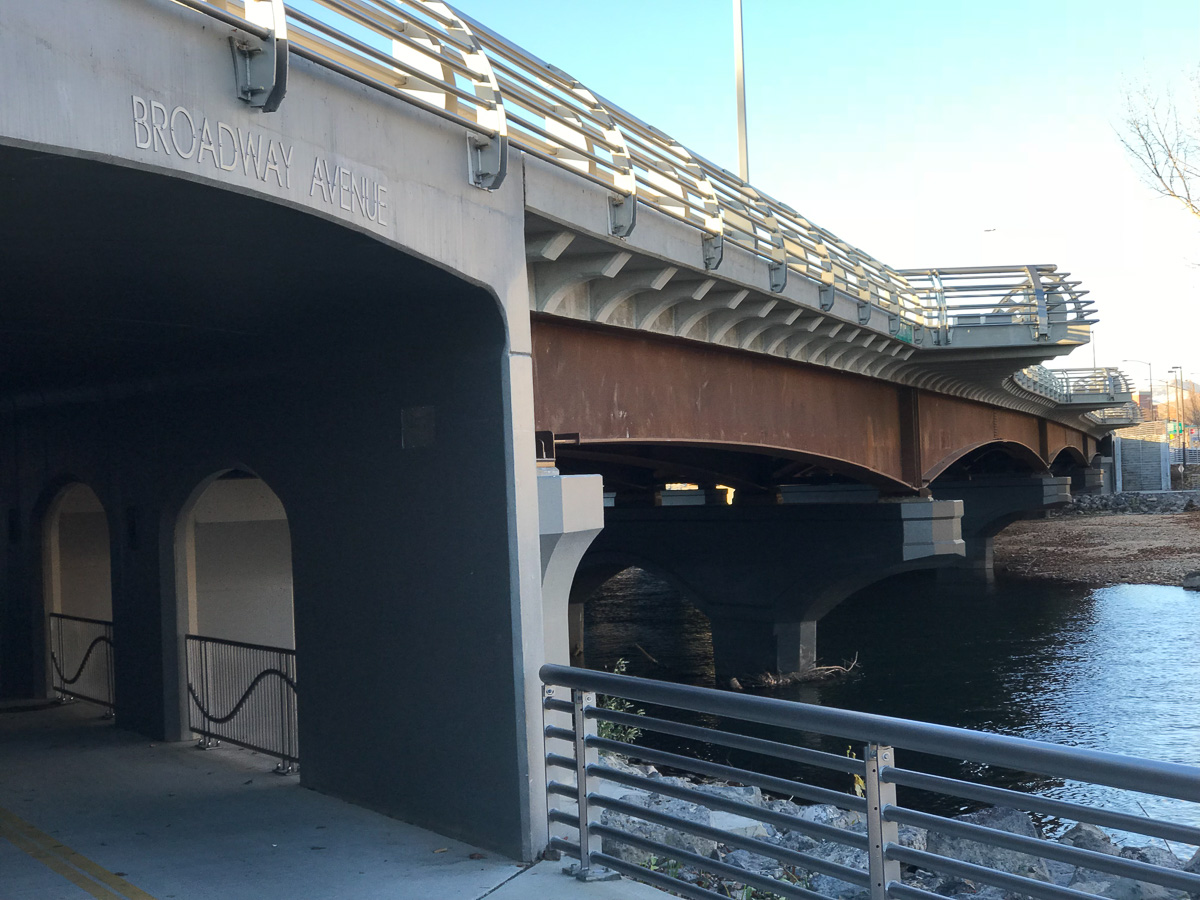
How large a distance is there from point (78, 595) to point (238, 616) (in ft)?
9.33

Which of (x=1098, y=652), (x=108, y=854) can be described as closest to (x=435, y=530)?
(x=108, y=854)

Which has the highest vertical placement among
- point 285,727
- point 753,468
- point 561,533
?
point 753,468

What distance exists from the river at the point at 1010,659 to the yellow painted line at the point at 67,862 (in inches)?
494

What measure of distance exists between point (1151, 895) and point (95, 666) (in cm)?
1137

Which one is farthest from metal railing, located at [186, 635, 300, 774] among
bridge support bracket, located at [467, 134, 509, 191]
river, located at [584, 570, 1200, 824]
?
river, located at [584, 570, 1200, 824]

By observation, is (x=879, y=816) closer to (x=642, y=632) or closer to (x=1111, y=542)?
(x=642, y=632)

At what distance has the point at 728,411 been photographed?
14.2 meters

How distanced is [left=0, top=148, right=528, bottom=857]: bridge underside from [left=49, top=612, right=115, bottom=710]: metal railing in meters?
3.79

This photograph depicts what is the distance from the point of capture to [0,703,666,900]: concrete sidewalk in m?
6.27

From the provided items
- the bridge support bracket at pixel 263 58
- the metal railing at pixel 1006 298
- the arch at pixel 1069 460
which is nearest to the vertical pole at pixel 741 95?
the metal railing at pixel 1006 298

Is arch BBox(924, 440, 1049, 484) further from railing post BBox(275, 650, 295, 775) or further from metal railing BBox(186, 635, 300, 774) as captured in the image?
railing post BBox(275, 650, 295, 775)

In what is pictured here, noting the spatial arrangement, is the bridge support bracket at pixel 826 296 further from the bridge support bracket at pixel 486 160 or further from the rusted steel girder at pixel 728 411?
the bridge support bracket at pixel 486 160

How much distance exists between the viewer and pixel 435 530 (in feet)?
24.1

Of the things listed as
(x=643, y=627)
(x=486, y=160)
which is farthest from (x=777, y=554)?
(x=486, y=160)
